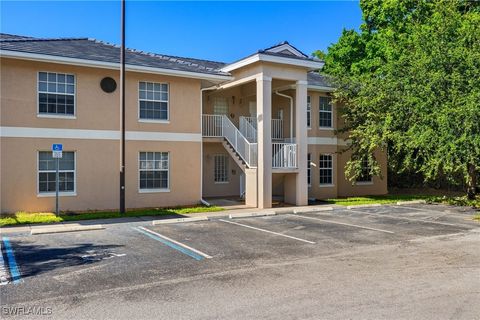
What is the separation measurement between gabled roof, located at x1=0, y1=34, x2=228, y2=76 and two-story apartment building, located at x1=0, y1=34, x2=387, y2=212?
63mm

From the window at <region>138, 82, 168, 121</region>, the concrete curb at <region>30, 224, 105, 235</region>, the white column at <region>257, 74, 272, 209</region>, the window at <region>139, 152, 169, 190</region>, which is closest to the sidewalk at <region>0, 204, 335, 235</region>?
the concrete curb at <region>30, 224, 105, 235</region>

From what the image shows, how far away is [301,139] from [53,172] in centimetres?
1046

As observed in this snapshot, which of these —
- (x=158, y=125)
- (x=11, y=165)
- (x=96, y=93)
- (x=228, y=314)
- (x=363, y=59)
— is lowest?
(x=228, y=314)

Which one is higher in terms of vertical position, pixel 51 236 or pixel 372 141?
pixel 372 141

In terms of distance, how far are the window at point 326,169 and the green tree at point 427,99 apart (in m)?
1.58

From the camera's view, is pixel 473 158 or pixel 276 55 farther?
pixel 276 55

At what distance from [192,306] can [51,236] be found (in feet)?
23.2

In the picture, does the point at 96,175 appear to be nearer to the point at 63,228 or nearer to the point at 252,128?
the point at 63,228

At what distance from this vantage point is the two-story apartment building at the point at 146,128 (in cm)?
1524

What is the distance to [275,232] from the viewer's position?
1252cm

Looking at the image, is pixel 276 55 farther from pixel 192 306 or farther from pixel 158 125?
pixel 192 306

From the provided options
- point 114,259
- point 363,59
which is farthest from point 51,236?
point 363,59

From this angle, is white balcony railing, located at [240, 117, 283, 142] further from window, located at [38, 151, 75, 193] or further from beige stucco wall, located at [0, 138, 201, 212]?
window, located at [38, 151, 75, 193]

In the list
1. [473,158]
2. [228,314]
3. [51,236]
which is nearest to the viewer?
[228,314]
